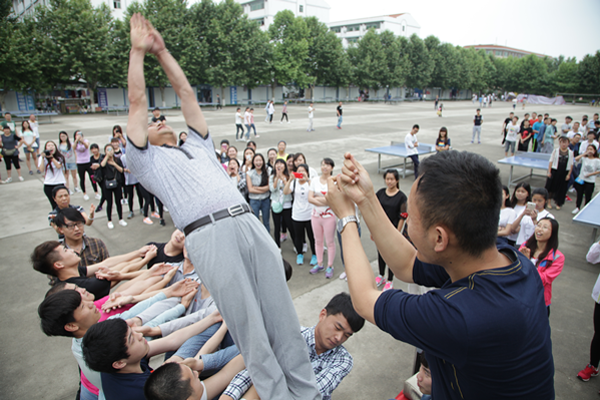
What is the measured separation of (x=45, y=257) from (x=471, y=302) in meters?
3.74

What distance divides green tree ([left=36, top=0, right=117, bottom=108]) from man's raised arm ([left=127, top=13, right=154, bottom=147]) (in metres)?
36.7

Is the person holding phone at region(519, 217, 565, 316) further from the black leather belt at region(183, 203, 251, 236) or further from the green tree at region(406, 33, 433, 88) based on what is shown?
the green tree at region(406, 33, 433, 88)

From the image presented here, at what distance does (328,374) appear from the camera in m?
2.48

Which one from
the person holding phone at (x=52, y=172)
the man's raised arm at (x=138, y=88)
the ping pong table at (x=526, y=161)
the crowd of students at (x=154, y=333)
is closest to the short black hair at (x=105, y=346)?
the crowd of students at (x=154, y=333)

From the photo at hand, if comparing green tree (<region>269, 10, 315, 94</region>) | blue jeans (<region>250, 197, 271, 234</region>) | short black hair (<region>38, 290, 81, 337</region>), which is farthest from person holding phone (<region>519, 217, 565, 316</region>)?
green tree (<region>269, 10, 315, 94</region>)

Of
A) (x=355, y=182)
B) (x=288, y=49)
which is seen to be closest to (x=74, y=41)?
(x=288, y=49)

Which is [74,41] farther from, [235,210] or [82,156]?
[235,210]

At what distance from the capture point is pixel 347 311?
2.54 meters

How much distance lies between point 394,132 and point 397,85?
1631 inches

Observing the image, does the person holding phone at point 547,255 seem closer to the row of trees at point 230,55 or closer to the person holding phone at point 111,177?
the person holding phone at point 111,177

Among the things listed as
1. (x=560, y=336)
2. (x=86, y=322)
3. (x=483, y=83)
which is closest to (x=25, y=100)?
(x=86, y=322)

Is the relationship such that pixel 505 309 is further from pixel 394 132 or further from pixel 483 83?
pixel 483 83

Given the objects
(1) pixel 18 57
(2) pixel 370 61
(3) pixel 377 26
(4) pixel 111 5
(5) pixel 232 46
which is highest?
(3) pixel 377 26

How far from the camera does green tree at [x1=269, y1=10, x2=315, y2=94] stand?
4719 centimetres
